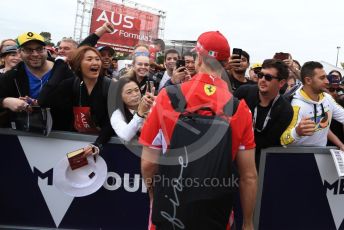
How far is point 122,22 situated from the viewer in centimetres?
3312

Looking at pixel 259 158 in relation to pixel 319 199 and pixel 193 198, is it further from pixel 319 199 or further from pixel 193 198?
pixel 193 198

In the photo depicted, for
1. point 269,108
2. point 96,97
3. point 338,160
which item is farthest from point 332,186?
point 96,97

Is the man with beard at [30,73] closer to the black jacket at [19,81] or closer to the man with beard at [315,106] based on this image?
the black jacket at [19,81]

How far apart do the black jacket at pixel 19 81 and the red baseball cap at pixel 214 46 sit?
166cm

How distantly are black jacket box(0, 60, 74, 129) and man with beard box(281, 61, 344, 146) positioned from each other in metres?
2.18

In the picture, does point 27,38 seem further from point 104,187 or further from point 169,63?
point 169,63

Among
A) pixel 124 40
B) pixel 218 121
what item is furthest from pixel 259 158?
pixel 124 40

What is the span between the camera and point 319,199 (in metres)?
3.61

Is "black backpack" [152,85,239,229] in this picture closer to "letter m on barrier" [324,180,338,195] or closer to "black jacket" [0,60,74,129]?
"black jacket" [0,60,74,129]

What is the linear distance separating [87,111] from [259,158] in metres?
1.60

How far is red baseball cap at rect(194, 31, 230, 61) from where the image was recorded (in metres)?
2.25

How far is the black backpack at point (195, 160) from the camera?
207 cm

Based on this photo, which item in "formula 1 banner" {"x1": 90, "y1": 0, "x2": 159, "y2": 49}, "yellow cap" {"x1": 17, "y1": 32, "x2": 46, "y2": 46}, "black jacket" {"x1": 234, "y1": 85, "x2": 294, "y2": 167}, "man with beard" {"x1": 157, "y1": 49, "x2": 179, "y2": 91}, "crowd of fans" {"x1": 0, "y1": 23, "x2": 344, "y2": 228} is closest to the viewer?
"crowd of fans" {"x1": 0, "y1": 23, "x2": 344, "y2": 228}
